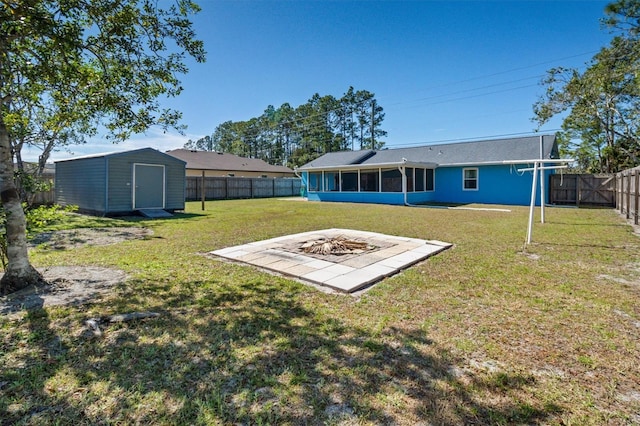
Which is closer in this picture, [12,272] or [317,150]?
[12,272]

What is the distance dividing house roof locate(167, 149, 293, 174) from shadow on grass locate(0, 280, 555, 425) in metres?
23.6

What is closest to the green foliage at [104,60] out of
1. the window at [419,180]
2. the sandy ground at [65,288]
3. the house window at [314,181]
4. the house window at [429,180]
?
the sandy ground at [65,288]

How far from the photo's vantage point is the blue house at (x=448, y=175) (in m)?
15.8

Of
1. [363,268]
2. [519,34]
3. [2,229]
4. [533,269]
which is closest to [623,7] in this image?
[519,34]

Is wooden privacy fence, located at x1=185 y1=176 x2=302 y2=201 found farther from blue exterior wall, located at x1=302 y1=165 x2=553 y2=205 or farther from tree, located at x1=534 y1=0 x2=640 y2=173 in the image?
tree, located at x1=534 y1=0 x2=640 y2=173

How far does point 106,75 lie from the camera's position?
438 centimetres

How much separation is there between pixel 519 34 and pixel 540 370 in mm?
16650

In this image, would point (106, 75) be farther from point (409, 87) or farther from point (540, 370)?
point (409, 87)

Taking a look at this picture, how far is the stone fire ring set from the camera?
4.19 meters

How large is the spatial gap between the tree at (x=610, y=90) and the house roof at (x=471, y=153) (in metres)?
2.93

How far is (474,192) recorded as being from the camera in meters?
17.0

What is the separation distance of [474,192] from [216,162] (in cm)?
2036

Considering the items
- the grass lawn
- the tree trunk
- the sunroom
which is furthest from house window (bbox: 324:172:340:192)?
the tree trunk

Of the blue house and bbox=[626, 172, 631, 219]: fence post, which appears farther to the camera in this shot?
the blue house
